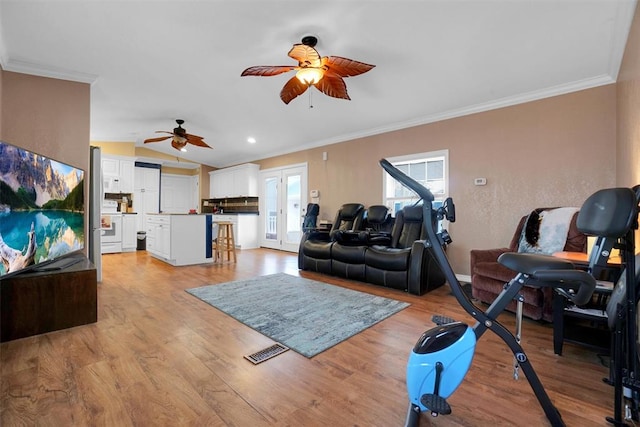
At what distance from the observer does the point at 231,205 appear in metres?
8.42

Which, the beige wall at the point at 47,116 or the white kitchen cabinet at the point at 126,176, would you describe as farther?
the white kitchen cabinet at the point at 126,176

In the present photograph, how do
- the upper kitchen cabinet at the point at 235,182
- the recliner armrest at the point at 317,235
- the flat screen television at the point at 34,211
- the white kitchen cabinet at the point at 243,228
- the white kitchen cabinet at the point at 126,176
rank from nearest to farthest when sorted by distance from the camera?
the flat screen television at the point at 34,211 → the recliner armrest at the point at 317,235 → the white kitchen cabinet at the point at 126,176 → the white kitchen cabinet at the point at 243,228 → the upper kitchen cabinet at the point at 235,182

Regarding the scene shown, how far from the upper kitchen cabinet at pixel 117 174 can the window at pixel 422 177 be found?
615 centimetres

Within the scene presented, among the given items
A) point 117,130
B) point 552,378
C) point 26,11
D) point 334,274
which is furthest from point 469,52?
point 117,130

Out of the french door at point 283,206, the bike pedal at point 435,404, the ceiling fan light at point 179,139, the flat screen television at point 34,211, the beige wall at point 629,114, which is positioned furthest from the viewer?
the french door at point 283,206

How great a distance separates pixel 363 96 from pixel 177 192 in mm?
7461

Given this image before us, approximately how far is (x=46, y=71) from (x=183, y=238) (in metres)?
2.74

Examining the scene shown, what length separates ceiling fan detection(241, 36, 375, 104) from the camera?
241cm

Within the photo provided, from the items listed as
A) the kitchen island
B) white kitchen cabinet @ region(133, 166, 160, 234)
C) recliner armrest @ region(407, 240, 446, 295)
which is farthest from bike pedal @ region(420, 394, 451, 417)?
white kitchen cabinet @ region(133, 166, 160, 234)

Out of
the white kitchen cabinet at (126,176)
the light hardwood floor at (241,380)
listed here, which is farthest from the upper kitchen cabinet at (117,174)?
the light hardwood floor at (241,380)

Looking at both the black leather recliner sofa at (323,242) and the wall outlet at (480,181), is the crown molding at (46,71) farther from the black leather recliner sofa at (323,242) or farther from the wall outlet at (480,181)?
the wall outlet at (480,181)

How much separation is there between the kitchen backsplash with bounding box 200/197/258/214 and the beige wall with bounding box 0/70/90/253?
4.27 meters

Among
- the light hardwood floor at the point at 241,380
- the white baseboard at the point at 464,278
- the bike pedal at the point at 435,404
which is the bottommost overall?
the light hardwood floor at the point at 241,380

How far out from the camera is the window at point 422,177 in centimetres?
414
